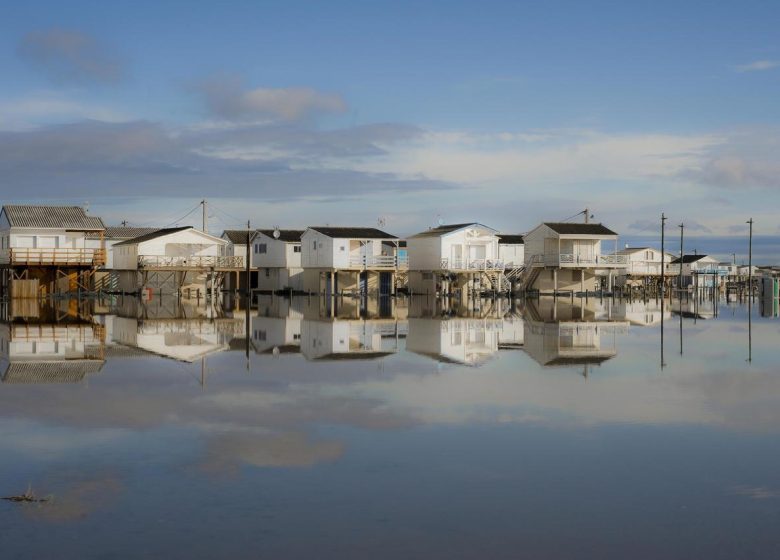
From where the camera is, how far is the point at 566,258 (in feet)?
200

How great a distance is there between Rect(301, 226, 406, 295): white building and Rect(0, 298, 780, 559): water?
1440 inches

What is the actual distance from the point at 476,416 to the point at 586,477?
3.64 meters

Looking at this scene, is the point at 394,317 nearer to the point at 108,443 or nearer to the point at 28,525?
the point at 108,443

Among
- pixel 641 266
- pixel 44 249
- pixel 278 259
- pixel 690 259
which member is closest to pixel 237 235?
pixel 278 259

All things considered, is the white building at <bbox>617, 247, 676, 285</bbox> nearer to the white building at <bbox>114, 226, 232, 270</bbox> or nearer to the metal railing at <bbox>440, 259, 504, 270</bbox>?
the metal railing at <bbox>440, 259, 504, 270</bbox>

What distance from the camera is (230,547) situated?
7164 mm

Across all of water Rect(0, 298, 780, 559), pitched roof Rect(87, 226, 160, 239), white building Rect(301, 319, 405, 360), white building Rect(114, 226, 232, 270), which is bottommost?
water Rect(0, 298, 780, 559)

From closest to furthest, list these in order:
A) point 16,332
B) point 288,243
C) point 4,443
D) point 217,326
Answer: point 4,443, point 16,332, point 217,326, point 288,243

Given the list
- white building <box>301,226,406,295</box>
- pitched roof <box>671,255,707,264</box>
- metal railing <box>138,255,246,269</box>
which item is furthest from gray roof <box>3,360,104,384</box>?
pitched roof <box>671,255,707,264</box>

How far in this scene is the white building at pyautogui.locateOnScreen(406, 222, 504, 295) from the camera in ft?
198

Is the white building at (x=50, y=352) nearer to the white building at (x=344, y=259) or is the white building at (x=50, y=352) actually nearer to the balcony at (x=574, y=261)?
the white building at (x=344, y=259)

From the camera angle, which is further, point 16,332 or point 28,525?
point 16,332

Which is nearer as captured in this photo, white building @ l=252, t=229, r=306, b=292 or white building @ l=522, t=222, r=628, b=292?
white building @ l=522, t=222, r=628, b=292

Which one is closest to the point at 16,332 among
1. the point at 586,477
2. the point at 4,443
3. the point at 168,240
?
the point at 4,443
